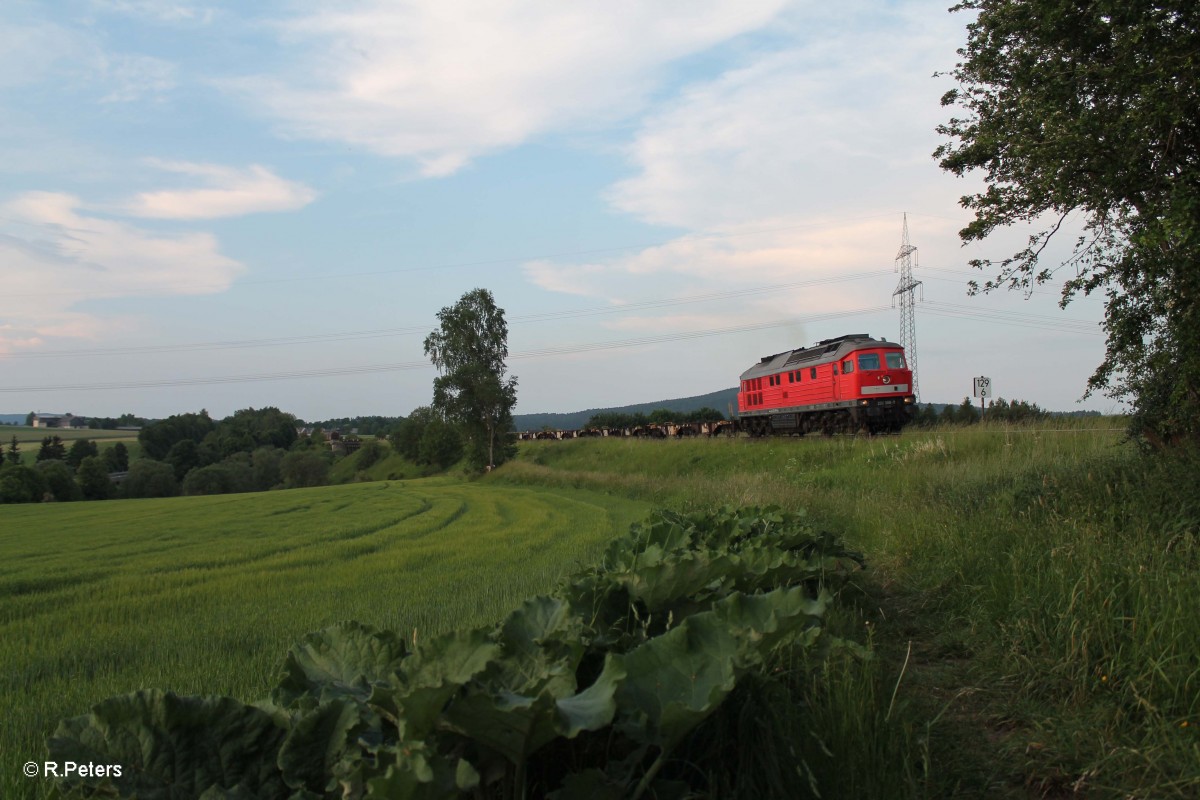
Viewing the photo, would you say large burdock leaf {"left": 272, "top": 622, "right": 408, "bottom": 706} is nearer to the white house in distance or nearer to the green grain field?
the green grain field

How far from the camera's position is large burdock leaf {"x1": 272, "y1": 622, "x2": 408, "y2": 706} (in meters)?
2.28

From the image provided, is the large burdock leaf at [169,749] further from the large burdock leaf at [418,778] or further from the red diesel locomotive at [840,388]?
the red diesel locomotive at [840,388]

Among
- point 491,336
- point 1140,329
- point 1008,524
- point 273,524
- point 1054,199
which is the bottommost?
point 273,524

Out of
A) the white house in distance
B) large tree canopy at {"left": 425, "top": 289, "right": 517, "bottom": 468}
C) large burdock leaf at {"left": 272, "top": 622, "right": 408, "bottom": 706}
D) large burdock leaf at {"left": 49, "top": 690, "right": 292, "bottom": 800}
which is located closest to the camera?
large burdock leaf at {"left": 49, "top": 690, "right": 292, "bottom": 800}

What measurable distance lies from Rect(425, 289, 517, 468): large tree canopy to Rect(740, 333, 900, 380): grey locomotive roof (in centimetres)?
2147

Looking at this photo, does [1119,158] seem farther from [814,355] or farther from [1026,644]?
[814,355]

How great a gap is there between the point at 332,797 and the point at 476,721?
1.50ft

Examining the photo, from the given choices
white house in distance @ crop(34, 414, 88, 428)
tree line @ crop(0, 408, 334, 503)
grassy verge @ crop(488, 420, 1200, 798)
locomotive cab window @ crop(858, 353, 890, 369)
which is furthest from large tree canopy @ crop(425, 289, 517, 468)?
white house in distance @ crop(34, 414, 88, 428)

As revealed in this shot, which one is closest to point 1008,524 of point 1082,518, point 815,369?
point 1082,518

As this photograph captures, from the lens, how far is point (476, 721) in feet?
6.04

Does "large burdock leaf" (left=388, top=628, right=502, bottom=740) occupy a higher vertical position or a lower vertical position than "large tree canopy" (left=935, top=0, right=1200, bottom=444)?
lower

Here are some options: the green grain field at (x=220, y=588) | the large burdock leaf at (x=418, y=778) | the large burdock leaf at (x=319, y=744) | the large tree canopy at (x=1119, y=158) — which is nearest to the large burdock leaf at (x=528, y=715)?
the large burdock leaf at (x=418, y=778)

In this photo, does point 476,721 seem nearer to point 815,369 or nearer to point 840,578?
point 840,578

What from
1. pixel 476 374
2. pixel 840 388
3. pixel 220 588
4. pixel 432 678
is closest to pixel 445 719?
pixel 432 678
